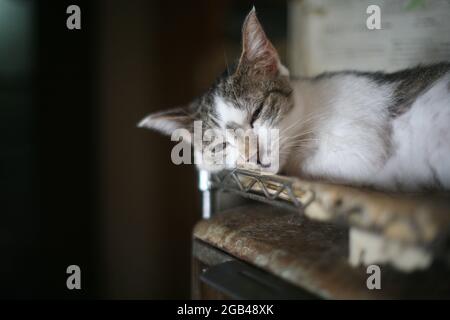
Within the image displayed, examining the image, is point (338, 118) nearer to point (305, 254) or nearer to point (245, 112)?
point (245, 112)

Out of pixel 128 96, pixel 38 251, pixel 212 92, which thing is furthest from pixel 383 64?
pixel 38 251

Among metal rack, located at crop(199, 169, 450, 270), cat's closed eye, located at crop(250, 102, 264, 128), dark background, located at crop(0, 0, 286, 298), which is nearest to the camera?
metal rack, located at crop(199, 169, 450, 270)

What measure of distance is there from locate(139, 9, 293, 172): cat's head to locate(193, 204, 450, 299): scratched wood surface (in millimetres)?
119

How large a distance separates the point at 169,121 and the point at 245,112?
0.21m

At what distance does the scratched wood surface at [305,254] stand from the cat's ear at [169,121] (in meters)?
0.26

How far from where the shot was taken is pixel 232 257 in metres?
0.68

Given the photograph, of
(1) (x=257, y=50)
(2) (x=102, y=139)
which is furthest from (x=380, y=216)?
(2) (x=102, y=139)

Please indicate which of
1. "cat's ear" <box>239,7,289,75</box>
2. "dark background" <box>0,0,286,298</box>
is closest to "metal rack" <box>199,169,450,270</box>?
"cat's ear" <box>239,7,289,75</box>

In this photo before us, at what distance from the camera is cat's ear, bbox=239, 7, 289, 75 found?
77 cm

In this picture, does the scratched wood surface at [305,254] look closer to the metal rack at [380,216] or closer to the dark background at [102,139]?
the metal rack at [380,216]

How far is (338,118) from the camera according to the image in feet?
2.70

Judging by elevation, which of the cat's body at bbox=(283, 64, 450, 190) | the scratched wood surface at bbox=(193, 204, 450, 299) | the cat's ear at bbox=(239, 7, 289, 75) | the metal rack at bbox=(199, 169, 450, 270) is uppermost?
the cat's ear at bbox=(239, 7, 289, 75)

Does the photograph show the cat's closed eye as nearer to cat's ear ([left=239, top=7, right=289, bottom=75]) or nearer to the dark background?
cat's ear ([left=239, top=7, right=289, bottom=75])
